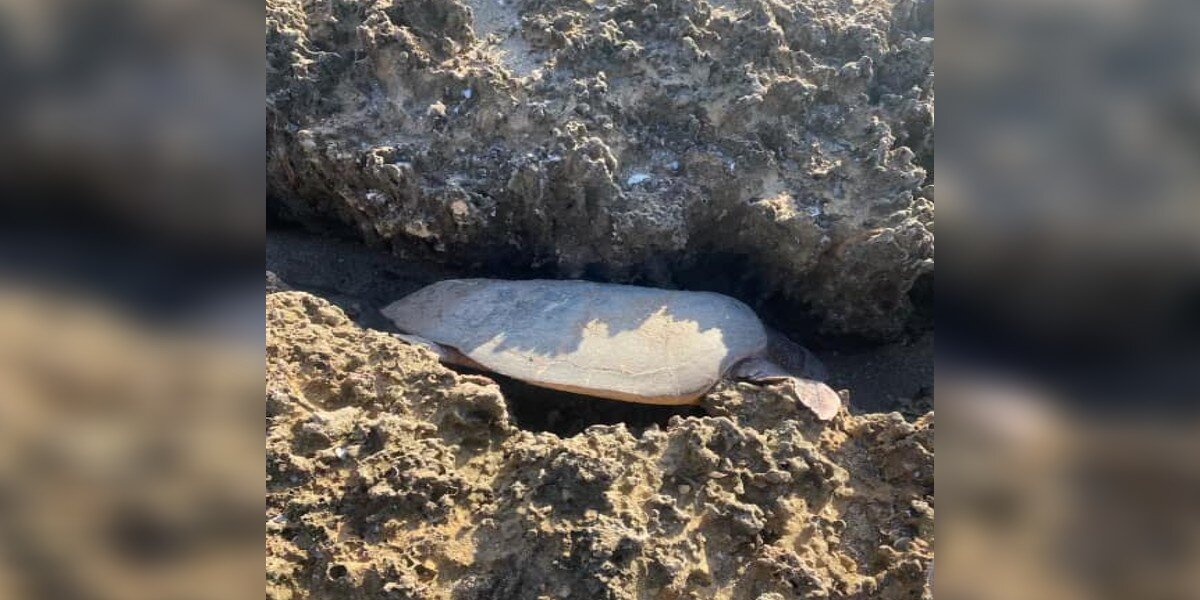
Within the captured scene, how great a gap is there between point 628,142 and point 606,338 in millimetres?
747

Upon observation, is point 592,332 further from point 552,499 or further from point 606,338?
point 552,499

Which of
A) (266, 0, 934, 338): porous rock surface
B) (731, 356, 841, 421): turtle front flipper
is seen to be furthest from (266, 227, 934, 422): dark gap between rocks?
(731, 356, 841, 421): turtle front flipper

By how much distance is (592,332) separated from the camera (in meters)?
2.51

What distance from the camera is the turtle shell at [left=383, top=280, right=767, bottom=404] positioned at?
2.40 metres

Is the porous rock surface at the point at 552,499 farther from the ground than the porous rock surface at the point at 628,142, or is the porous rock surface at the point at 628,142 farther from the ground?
the porous rock surface at the point at 628,142

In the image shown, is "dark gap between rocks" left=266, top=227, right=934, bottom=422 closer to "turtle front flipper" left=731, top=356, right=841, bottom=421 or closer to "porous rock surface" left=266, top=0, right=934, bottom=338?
"porous rock surface" left=266, top=0, right=934, bottom=338

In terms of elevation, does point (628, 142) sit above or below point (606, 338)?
above

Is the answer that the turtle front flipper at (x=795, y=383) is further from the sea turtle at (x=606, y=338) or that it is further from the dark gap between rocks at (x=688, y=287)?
the dark gap between rocks at (x=688, y=287)

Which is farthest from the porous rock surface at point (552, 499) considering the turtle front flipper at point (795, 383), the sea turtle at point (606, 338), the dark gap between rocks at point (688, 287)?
the dark gap between rocks at point (688, 287)

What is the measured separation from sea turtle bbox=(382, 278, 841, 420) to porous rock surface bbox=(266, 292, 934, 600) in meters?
0.32

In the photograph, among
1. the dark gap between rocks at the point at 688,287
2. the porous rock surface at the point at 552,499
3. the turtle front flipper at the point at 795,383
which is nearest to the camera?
the porous rock surface at the point at 552,499

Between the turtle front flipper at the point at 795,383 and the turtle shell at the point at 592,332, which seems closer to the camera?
the turtle front flipper at the point at 795,383

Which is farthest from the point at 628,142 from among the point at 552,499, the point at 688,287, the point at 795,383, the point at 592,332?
the point at 552,499

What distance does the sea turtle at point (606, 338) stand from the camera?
2387mm
